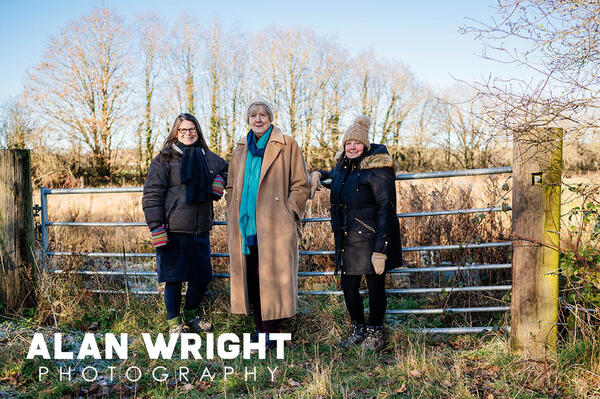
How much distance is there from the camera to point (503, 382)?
10.4 feet

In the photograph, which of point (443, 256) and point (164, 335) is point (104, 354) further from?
point (443, 256)

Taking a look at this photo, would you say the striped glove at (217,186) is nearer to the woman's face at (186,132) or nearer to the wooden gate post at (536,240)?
the woman's face at (186,132)

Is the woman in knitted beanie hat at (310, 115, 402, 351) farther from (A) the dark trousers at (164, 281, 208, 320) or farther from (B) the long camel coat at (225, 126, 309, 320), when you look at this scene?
(A) the dark trousers at (164, 281, 208, 320)

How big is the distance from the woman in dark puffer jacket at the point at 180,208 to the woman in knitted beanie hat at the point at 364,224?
118 centimetres

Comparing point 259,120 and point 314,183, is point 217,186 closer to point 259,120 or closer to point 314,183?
point 259,120

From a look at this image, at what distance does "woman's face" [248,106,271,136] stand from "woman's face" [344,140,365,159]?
0.76 metres

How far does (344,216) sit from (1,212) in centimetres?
369

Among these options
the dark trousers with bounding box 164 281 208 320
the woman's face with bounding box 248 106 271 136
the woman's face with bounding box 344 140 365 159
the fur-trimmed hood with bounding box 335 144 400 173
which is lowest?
the dark trousers with bounding box 164 281 208 320

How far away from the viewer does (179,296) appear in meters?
4.31

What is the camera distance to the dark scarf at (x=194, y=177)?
4105 millimetres

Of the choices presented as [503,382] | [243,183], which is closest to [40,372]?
[243,183]

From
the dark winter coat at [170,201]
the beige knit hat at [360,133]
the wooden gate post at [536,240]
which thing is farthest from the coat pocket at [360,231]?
the dark winter coat at [170,201]

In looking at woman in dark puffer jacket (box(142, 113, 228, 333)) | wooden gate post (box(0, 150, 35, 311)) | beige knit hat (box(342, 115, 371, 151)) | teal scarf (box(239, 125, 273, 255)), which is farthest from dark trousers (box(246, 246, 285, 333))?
wooden gate post (box(0, 150, 35, 311))

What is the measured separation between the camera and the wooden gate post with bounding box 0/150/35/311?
4.83 m
